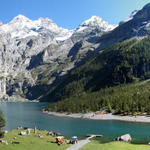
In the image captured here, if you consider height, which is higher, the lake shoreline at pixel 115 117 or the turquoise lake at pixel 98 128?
the lake shoreline at pixel 115 117

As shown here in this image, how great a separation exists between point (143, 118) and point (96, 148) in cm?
8012

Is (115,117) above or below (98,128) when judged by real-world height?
above

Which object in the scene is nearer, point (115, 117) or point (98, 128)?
point (98, 128)

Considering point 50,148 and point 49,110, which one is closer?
point 50,148

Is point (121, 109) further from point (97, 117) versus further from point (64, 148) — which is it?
point (64, 148)

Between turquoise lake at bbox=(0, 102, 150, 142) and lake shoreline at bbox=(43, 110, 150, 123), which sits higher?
lake shoreline at bbox=(43, 110, 150, 123)

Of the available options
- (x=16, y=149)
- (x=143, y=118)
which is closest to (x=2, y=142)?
(x=16, y=149)

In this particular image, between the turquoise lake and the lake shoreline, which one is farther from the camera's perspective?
the lake shoreline

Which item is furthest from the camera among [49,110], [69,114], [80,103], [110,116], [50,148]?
[49,110]

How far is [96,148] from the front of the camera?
51.7 metres

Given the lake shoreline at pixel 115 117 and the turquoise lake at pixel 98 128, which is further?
the lake shoreline at pixel 115 117

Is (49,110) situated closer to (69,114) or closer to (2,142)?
(69,114)

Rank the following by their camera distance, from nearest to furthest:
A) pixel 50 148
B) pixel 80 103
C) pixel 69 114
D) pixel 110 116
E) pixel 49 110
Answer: pixel 50 148 → pixel 110 116 → pixel 69 114 → pixel 80 103 → pixel 49 110

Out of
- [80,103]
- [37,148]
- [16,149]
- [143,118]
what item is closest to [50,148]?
[37,148]
